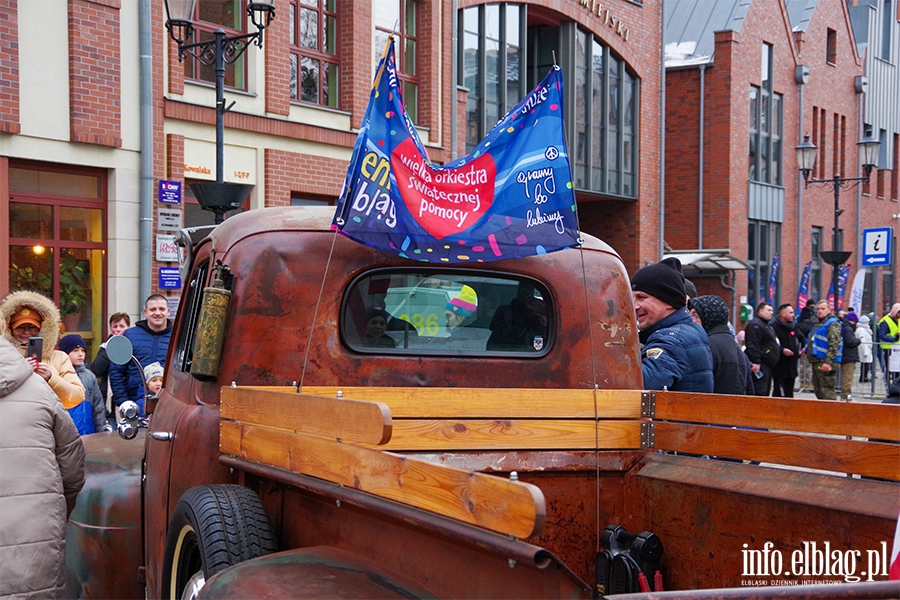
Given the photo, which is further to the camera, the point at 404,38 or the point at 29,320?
the point at 404,38

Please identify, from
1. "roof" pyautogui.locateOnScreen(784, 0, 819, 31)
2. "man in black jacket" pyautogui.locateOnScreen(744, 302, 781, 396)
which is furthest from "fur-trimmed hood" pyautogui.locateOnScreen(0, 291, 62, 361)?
"roof" pyautogui.locateOnScreen(784, 0, 819, 31)

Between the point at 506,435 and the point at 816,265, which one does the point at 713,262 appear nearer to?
the point at 816,265

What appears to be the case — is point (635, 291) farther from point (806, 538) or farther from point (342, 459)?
point (342, 459)

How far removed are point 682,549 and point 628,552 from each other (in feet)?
0.68

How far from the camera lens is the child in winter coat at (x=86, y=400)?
7914mm

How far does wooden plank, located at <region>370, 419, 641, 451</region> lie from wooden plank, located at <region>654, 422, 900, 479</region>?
24cm

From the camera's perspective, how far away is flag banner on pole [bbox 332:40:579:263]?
4129 millimetres

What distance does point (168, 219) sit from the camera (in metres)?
13.7

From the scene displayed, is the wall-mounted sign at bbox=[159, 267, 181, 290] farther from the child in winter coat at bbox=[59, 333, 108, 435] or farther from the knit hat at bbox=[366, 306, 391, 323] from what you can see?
the knit hat at bbox=[366, 306, 391, 323]

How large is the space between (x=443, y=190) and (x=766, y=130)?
28.1 m

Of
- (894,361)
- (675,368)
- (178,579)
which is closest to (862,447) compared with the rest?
(675,368)

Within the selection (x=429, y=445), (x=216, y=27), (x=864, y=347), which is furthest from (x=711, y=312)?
(x=864, y=347)

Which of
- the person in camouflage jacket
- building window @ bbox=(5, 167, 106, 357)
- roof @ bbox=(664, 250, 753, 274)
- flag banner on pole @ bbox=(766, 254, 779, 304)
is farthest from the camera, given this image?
flag banner on pole @ bbox=(766, 254, 779, 304)

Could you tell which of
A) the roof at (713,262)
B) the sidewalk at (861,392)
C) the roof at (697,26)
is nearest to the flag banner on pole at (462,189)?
the sidewalk at (861,392)
